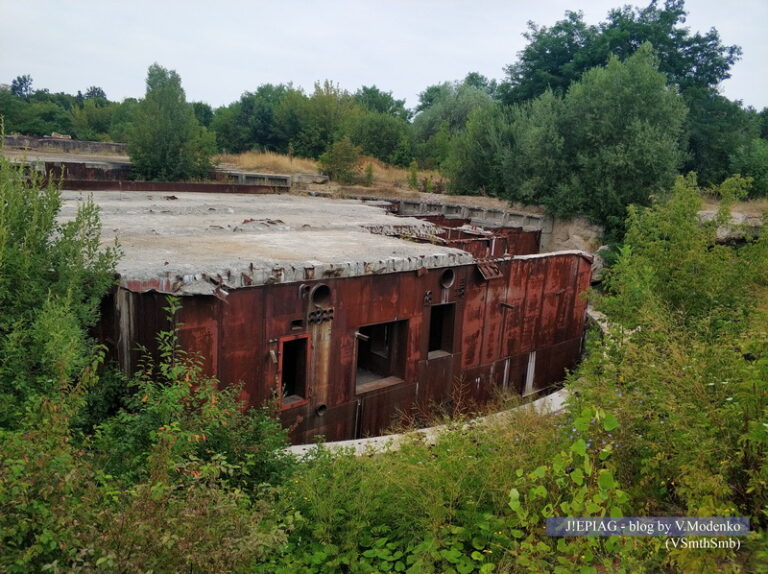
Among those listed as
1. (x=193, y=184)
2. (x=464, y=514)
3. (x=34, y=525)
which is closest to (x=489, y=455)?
(x=464, y=514)

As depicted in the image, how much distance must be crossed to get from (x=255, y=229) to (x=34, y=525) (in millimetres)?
8151

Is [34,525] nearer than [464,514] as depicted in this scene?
Yes

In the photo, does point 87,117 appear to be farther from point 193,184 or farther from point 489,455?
point 489,455

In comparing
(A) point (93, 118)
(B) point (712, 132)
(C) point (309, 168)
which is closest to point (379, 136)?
(C) point (309, 168)

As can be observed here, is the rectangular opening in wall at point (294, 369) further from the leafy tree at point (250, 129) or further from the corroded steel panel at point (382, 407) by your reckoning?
the leafy tree at point (250, 129)

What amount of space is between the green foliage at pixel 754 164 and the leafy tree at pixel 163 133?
2066 centimetres

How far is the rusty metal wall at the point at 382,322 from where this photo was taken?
6352 mm

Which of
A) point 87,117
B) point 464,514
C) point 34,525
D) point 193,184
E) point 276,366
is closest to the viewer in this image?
point 34,525

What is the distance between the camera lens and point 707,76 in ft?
74.2

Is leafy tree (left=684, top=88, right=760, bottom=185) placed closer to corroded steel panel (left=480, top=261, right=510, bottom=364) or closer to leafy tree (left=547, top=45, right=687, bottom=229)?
leafy tree (left=547, top=45, right=687, bottom=229)

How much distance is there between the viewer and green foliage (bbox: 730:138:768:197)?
20156 mm

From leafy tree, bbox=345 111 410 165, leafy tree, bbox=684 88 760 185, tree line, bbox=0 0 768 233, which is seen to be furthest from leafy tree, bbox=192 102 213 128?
leafy tree, bbox=684 88 760 185

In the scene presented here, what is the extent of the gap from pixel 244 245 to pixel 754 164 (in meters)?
19.7

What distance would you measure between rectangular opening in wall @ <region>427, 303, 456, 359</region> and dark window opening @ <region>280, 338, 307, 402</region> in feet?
7.14
